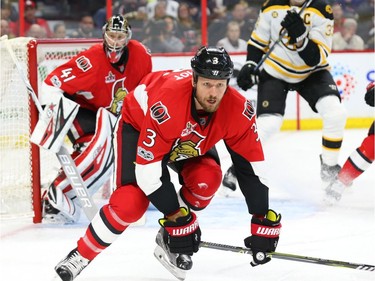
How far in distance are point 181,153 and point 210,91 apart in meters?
0.34

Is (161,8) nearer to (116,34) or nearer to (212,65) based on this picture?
(116,34)

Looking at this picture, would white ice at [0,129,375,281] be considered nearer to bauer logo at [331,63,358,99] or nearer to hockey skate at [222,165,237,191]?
hockey skate at [222,165,237,191]

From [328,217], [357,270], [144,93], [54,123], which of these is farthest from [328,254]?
[54,123]

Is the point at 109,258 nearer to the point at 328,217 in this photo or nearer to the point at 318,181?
the point at 328,217

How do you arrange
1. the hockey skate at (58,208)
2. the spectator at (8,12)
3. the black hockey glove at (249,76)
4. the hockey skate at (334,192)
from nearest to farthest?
the hockey skate at (58,208)
the hockey skate at (334,192)
the black hockey glove at (249,76)
the spectator at (8,12)

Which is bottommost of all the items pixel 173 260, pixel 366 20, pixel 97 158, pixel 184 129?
pixel 366 20

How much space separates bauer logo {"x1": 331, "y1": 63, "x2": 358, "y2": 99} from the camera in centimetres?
679

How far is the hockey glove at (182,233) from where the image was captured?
2.95m

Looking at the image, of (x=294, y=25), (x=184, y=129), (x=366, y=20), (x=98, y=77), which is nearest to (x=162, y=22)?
(x=366, y=20)

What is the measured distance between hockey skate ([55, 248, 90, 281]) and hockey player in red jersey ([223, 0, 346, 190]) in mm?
1832

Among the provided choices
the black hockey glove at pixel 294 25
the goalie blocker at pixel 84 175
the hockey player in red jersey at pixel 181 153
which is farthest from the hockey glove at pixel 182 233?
the black hockey glove at pixel 294 25

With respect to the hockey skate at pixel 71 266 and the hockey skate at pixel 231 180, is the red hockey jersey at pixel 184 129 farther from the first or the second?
the hockey skate at pixel 231 180

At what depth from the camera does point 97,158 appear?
13.7 ft

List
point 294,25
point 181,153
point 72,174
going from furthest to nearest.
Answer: point 294,25 → point 72,174 → point 181,153
